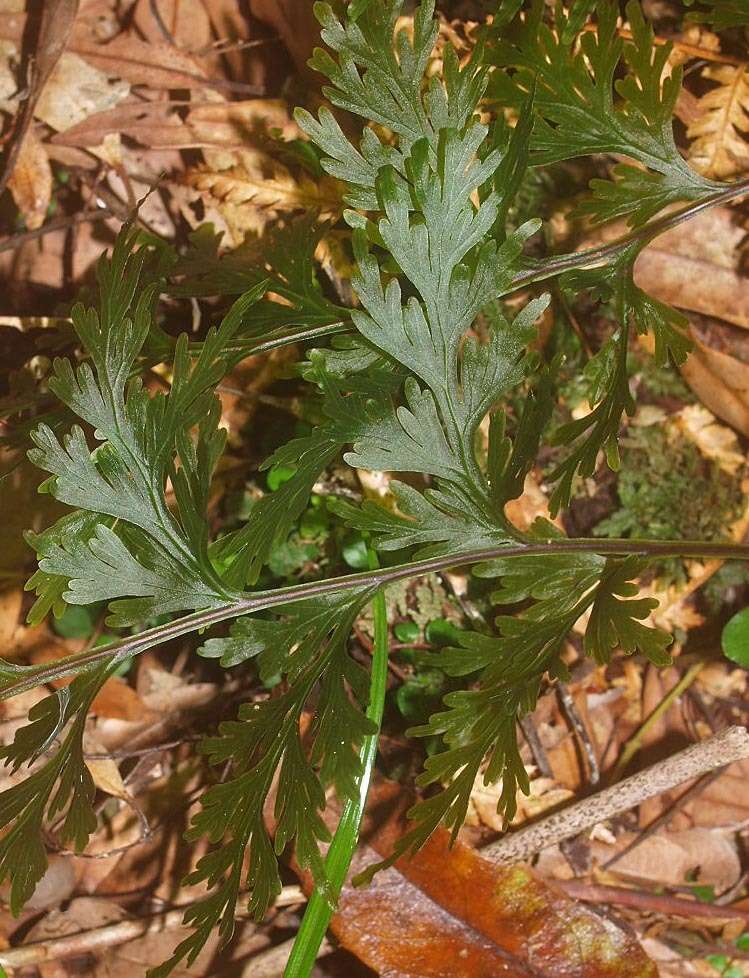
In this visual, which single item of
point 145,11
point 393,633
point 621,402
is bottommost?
point 393,633

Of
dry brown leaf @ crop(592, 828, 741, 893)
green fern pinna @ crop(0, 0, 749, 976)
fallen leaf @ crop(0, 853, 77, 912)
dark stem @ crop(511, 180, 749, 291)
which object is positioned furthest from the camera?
dry brown leaf @ crop(592, 828, 741, 893)

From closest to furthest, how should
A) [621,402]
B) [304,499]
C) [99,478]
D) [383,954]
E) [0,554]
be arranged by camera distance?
[99,478] < [304,499] < [621,402] < [383,954] < [0,554]

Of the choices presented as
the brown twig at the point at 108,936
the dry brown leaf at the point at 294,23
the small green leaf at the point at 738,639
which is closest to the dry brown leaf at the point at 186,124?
the dry brown leaf at the point at 294,23

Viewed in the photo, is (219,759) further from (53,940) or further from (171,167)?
(171,167)

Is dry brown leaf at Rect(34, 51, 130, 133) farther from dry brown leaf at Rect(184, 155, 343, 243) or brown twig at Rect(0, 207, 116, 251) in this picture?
dry brown leaf at Rect(184, 155, 343, 243)

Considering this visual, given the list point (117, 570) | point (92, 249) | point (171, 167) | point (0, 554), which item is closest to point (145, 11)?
point (171, 167)

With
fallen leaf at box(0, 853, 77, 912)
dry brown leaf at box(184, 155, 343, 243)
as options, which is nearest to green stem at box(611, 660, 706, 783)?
fallen leaf at box(0, 853, 77, 912)

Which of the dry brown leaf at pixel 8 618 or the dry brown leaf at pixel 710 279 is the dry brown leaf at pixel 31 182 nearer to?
the dry brown leaf at pixel 8 618
